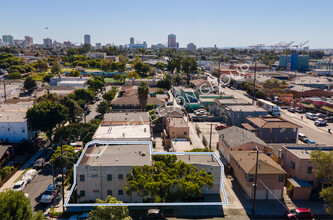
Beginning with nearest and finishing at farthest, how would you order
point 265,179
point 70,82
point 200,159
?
point 200,159 → point 265,179 → point 70,82

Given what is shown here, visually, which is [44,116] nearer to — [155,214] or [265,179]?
[155,214]

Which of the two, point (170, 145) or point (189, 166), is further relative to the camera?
point (170, 145)

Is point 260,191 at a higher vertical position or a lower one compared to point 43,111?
lower

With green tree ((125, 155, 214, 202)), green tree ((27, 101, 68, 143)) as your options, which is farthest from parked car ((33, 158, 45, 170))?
green tree ((125, 155, 214, 202))

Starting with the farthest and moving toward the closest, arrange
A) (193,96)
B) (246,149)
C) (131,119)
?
(193,96) → (131,119) → (246,149)

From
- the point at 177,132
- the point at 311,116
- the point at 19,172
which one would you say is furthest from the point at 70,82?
the point at 311,116

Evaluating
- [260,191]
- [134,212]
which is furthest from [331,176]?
[134,212]

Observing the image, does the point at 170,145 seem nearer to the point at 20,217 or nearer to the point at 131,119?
the point at 131,119
